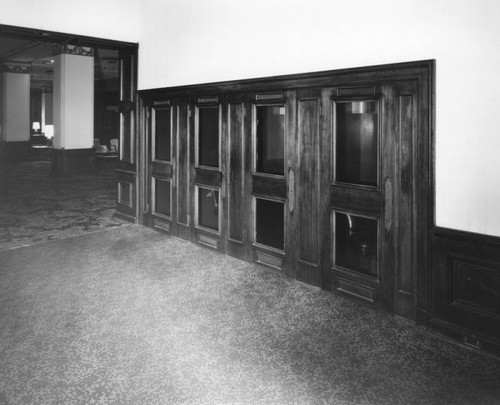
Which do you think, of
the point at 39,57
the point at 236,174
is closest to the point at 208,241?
the point at 236,174

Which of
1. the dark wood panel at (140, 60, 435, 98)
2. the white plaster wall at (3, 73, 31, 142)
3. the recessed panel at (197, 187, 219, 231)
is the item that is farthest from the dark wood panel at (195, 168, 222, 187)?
the white plaster wall at (3, 73, 31, 142)

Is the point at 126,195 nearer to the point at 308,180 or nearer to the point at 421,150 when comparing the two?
A: the point at 308,180

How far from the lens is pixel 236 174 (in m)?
4.54

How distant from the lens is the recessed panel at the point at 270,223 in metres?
4.18

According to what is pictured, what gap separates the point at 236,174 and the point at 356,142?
57.5 inches

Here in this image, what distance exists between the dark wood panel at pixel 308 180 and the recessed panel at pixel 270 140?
290mm

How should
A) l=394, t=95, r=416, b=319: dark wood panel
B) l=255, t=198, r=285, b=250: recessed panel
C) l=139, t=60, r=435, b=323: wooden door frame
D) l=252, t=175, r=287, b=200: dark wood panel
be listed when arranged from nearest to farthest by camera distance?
l=139, t=60, r=435, b=323: wooden door frame, l=394, t=95, r=416, b=319: dark wood panel, l=252, t=175, r=287, b=200: dark wood panel, l=255, t=198, r=285, b=250: recessed panel

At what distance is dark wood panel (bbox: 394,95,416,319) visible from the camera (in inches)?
120

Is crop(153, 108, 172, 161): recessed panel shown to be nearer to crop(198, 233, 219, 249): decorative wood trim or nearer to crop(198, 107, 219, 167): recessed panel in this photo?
crop(198, 107, 219, 167): recessed panel

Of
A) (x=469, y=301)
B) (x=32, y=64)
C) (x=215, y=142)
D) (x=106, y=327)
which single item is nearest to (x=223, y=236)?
(x=215, y=142)

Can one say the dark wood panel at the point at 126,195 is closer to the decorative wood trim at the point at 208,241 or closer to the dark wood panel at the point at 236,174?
the decorative wood trim at the point at 208,241

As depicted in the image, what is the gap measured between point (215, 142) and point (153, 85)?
1447mm

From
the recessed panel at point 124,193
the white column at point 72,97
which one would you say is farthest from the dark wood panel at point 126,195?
the white column at point 72,97

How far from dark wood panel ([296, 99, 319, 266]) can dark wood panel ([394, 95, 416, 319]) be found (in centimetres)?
79
